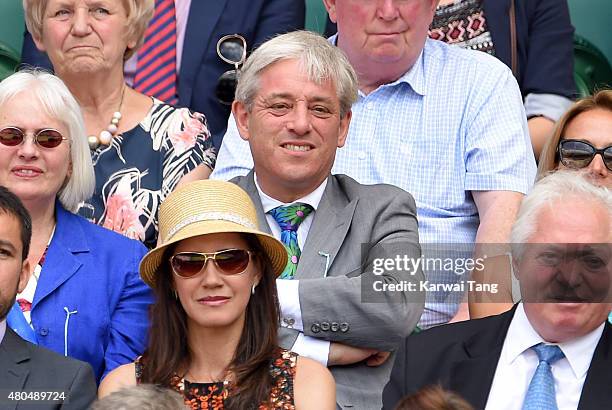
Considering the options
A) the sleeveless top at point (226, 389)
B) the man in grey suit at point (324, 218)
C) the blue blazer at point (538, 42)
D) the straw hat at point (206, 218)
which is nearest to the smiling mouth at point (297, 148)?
the man in grey suit at point (324, 218)

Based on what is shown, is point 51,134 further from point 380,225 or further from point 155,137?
point 380,225

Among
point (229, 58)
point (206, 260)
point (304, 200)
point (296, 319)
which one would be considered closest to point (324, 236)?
point (304, 200)

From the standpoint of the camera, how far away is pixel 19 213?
13.4ft

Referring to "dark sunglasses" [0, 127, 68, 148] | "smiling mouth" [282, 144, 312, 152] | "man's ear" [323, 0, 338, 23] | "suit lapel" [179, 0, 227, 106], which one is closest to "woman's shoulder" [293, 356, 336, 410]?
"smiling mouth" [282, 144, 312, 152]

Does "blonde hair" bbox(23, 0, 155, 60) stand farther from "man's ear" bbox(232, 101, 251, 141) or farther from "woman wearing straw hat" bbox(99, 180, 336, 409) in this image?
"woman wearing straw hat" bbox(99, 180, 336, 409)

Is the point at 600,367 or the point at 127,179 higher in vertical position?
the point at 127,179

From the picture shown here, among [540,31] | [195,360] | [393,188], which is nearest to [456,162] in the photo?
[393,188]

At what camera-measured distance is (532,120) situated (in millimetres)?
5672

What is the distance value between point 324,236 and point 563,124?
37.5 inches

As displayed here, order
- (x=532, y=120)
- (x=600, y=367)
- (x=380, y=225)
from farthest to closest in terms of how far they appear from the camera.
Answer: (x=532, y=120), (x=380, y=225), (x=600, y=367)

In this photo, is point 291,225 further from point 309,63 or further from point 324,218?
point 309,63

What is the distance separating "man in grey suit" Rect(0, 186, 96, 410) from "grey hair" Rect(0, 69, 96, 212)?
64 cm

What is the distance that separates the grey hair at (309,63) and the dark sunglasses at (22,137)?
24.6 inches

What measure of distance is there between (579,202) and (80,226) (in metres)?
1.60
